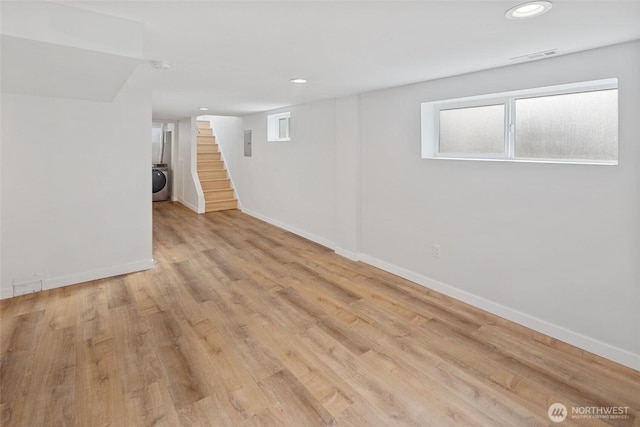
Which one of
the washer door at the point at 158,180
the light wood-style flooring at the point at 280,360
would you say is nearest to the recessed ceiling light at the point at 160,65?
the light wood-style flooring at the point at 280,360

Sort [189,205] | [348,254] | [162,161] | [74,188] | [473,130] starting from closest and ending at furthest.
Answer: [473,130] < [74,188] < [348,254] < [189,205] < [162,161]

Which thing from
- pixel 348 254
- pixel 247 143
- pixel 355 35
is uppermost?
pixel 247 143

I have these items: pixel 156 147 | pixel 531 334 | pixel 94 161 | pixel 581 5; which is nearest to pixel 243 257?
pixel 94 161

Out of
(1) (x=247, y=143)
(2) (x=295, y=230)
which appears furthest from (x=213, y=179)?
(2) (x=295, y=230)

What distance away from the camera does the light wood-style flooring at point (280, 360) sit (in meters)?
1.73

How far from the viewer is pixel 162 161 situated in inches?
368

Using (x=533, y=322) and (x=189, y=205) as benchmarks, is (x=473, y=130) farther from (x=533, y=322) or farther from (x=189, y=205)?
(x=189, y=205)

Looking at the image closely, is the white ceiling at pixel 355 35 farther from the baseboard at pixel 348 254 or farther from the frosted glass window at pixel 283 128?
the frosted glass window at pixel 283 128

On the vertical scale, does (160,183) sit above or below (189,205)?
above

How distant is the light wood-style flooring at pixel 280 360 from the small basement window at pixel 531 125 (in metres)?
1.36

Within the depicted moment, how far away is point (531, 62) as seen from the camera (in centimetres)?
244

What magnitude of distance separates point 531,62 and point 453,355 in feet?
7.03

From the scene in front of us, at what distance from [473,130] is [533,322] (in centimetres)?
169

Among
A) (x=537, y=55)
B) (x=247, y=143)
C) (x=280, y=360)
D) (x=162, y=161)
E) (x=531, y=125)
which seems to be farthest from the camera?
(x=162, y=161)
